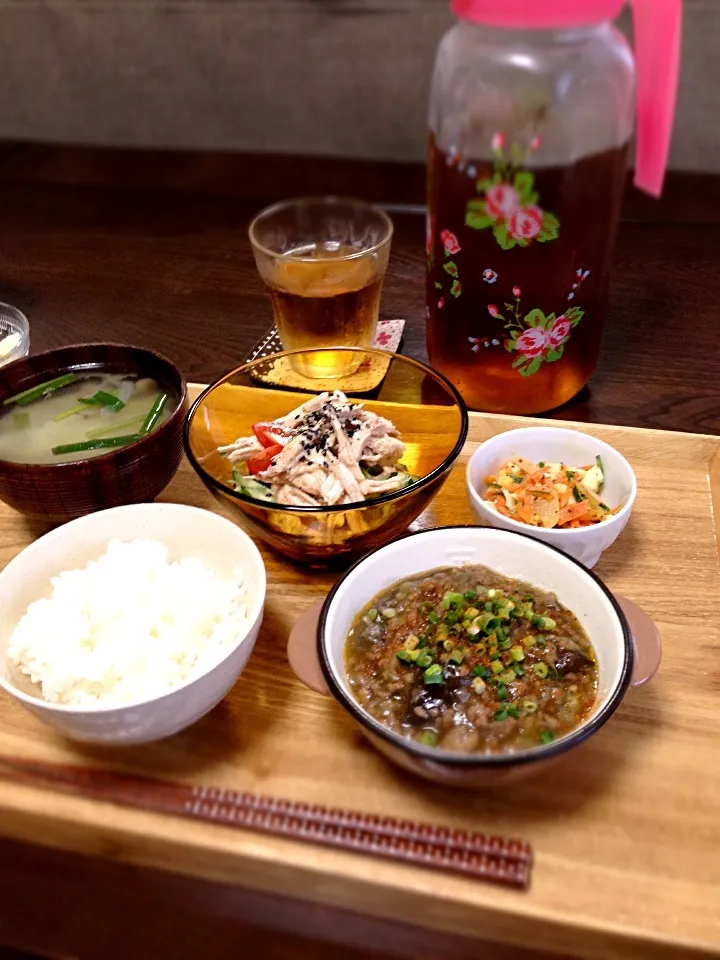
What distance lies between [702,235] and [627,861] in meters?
2.01

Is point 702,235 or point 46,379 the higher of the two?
point 46,379

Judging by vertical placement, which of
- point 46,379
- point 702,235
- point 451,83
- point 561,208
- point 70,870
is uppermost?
point 451,83

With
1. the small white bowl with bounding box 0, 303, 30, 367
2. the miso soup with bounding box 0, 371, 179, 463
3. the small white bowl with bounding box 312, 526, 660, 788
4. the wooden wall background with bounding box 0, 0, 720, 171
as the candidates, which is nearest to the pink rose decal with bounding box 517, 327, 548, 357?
the small white bowl with bounding box 312, 526, 660, 788

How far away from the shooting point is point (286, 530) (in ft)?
4.11

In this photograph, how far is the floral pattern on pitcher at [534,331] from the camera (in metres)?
1.45

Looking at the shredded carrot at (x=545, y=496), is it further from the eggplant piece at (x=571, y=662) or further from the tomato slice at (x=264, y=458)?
the tomato slice at (x=264, y=458)

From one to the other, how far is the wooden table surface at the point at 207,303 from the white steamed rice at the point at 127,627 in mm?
215

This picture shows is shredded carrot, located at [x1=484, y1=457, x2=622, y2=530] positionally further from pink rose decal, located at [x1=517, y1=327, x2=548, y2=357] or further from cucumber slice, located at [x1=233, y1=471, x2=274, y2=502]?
cucumber slice, located at [x1=233, y1=471, x2=274, y2=502]

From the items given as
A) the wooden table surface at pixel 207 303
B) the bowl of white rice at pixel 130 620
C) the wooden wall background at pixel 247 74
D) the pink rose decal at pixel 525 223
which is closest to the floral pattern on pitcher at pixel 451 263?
the pink rose decal at pixel 525 223

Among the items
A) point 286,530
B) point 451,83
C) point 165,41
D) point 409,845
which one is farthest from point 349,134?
point 409,845

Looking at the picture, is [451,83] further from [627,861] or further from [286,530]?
[627,861]

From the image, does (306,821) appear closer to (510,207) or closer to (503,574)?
(503,574)

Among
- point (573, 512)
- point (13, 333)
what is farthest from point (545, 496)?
point (13, 333)

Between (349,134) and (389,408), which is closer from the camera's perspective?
(389,408)
